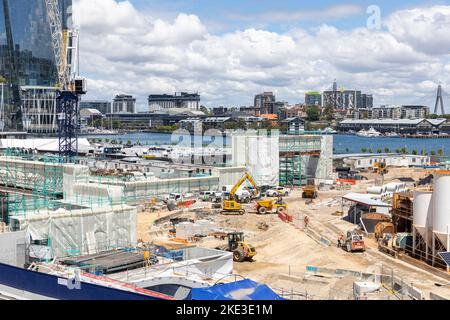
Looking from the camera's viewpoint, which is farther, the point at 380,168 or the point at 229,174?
the point at 380,168

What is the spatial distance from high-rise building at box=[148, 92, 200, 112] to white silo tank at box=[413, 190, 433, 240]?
574 feet

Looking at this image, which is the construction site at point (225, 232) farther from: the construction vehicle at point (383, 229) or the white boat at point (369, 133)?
the white boat at point (369, 133)

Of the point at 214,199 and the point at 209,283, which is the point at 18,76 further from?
the point at 209,283

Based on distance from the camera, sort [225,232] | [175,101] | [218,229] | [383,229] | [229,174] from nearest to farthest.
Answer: [383,229] < [225,232] < [218,229] < [229,174] < [175,101]

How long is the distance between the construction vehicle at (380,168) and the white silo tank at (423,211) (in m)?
24.9

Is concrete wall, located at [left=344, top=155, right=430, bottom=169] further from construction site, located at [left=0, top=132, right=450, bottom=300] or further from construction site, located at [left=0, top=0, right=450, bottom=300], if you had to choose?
construction site, located at [left=0, top=132, right=450, bottom=300]

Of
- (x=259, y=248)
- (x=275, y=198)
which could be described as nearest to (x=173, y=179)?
(x=275, y=198)

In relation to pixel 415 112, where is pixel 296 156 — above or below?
below

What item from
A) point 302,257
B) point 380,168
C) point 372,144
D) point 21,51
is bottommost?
point 372,144

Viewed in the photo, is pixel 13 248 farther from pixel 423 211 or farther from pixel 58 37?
pixel 58 37

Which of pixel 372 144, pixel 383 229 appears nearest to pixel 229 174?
Answer: pixel 383 229

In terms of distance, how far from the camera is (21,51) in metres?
71.1

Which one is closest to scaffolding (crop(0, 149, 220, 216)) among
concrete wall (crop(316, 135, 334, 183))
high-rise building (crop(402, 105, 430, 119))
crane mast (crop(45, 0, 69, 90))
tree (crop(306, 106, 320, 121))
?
concrete wall (crop(316, 135, 334, 183))

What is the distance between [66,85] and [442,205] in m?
25.4
